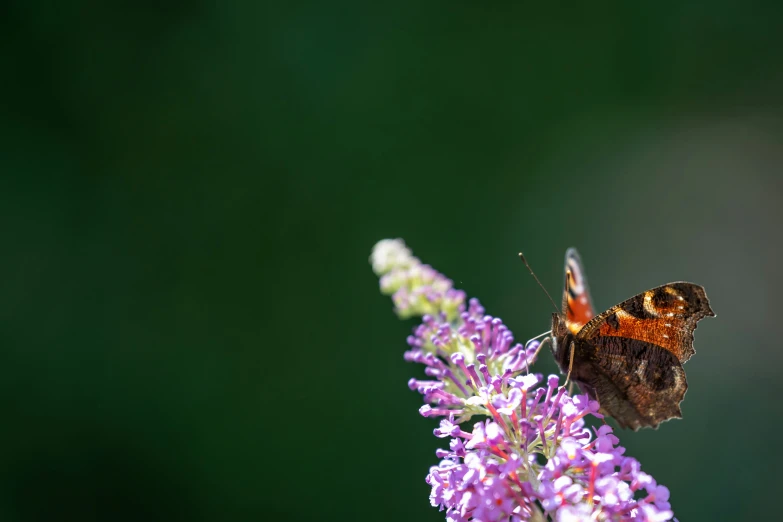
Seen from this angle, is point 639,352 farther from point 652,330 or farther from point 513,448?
point 513,448

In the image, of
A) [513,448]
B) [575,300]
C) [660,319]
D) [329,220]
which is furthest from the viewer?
[329,220]

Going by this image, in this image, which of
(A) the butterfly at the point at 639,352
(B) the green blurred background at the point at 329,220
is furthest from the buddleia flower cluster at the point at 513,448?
(B) the green blurred background at the point at 329,220

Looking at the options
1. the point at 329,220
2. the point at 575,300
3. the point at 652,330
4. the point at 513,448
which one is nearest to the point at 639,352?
the point at 652,330

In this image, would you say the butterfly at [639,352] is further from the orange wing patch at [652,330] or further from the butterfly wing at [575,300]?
the butterfly wing at [575,300]

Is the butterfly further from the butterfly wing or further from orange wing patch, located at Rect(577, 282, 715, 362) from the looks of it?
the butterfly wing

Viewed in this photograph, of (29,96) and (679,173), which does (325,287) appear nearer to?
(29,96)

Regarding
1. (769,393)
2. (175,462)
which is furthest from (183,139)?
(769,393)

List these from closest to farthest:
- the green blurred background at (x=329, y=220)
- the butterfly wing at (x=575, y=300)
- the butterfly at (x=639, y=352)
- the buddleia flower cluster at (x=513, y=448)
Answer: the buddleia flower cluster at (x=513, y=448) < the butterfly at (x=639, y=352) < the butterfly wing at (x=575, y=300) < the green blurred background at (x=329, y=220)
